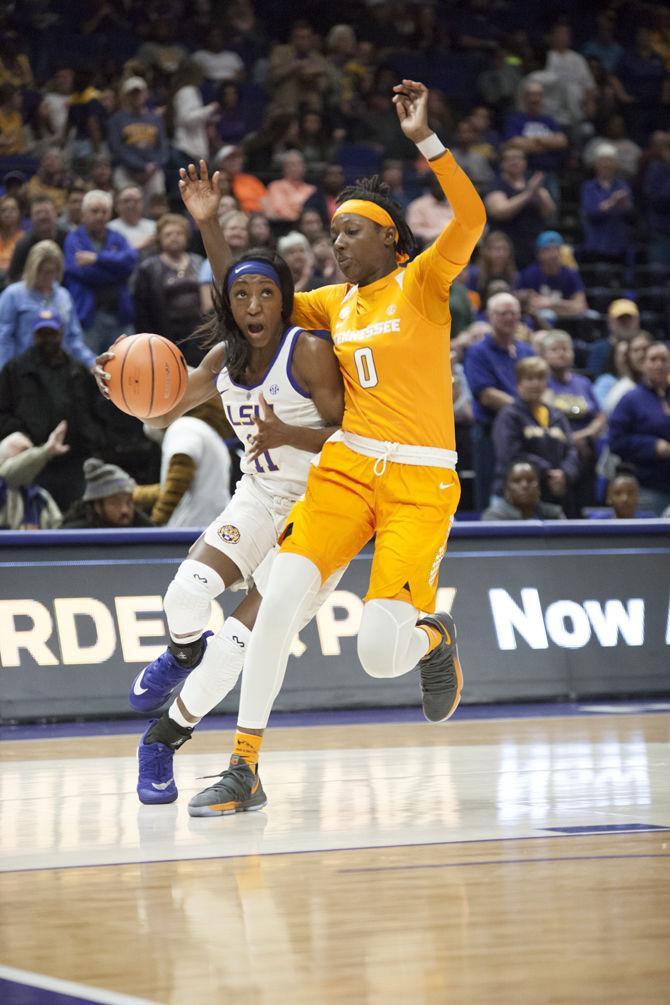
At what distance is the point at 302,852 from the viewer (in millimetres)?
4934

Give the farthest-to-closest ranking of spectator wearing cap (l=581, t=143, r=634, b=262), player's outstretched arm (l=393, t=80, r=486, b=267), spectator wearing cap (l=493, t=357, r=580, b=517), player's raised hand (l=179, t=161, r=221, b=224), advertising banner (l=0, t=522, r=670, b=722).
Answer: spectator wearing cap (l=581, t=143, r=634, b=262) → spectator wearing cap (l=493, t=357, r=580, b=517) → advertising banner (l=0, t=522, r=670, b=722) → player's raised hand (l=179, t=161, r=221, b=224) → player's outstretched arm (l=393, t=80, r=486, b=267)

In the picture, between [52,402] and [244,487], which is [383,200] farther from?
[52,402]

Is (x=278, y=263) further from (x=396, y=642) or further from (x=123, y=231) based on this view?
(x=123, y=231)

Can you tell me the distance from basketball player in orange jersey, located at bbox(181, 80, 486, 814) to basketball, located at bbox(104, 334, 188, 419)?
0.62 meters

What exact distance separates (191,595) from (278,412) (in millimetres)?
764

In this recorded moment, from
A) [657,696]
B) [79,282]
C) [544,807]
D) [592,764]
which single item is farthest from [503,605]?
[79,282]

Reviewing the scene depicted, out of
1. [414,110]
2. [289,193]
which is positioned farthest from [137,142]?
[414,110]

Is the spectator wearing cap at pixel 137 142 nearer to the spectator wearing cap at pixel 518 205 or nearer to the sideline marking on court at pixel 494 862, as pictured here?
the spectator wearing cap at pixel 518 205

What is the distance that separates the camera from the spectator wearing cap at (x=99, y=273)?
37.6 ft

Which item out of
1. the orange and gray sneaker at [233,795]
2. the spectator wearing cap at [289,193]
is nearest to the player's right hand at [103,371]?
the orange and gray sneaker at [233,795]

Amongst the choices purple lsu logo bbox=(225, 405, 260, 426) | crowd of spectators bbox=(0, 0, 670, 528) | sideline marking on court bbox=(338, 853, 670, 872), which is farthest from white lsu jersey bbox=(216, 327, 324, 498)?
crowd of spectators bbox=(0, 0, 670, 528)

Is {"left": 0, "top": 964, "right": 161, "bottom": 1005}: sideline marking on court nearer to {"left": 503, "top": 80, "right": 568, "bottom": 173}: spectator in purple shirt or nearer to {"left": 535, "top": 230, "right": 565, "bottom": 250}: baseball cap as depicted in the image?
{"left": 535, "top": 230, "right": 565, "bottom": 250}: baseball cap

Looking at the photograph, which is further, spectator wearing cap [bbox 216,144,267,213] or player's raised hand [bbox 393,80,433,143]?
spectator wearing cap [bbox 216,144,267,213]

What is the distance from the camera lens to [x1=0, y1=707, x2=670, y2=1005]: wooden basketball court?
11.2ft
